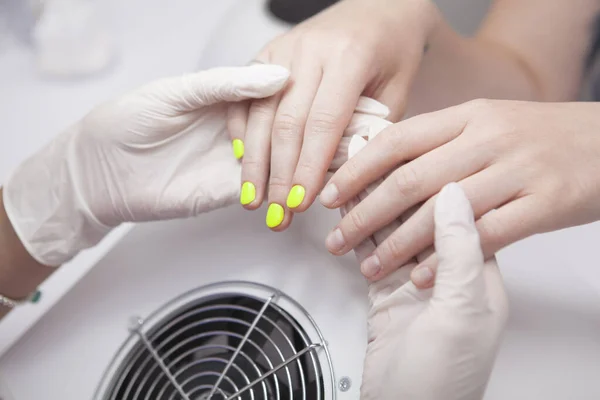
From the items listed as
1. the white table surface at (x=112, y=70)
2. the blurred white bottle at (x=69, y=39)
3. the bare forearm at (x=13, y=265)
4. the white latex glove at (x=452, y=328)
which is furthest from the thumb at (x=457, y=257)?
the blurred white bottle at (x=69, y=39)

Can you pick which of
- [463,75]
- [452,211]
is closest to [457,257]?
[452,211]

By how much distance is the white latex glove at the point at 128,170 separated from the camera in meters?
0.66

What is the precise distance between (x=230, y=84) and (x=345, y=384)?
1.24 ft

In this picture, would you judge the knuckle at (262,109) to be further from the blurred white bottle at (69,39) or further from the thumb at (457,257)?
the blurred white bottle at (69,39)

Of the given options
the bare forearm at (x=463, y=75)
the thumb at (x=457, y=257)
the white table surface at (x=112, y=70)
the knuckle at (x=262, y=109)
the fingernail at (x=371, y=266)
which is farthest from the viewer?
the white table surface at (x=112, y=70)

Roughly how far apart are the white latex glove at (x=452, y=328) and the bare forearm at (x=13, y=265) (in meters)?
0.51

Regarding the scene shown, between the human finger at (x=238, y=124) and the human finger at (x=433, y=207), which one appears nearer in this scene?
the human finger at (x=433, y=207)

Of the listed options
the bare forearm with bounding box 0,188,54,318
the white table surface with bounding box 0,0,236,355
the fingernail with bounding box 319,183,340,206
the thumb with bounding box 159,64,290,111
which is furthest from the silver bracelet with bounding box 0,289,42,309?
the fingernail with bounding box 319,183,340,206

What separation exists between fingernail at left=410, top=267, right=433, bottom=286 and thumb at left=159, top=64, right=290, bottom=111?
11.6 inches

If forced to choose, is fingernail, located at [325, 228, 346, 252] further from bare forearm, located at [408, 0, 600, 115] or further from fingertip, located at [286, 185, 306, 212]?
bare forearm, located at [408, 0, 600, 115]

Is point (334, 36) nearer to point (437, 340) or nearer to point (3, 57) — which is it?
point (437, 340)

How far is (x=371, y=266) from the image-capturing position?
55cm

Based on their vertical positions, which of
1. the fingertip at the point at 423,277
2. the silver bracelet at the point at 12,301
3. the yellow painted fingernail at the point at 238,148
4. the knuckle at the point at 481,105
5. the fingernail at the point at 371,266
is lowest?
the silver bracelet at the point at 12,301

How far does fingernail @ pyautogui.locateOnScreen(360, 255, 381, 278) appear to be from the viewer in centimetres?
55
